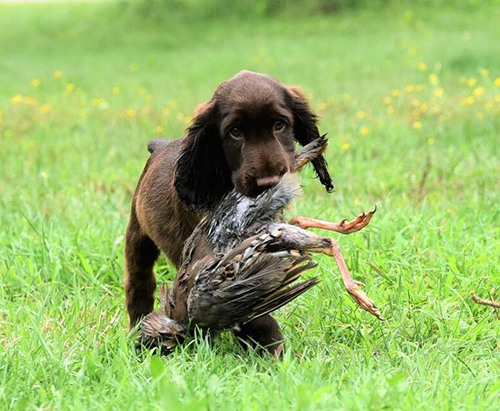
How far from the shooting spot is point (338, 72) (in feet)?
38.0

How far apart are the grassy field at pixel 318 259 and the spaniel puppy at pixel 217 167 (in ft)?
0.64

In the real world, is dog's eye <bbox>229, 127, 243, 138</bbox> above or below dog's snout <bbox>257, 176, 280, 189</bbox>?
above

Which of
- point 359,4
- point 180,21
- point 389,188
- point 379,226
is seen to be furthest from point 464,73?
point 180,21

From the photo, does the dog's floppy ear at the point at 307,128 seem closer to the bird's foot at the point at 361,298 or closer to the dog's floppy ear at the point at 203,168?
the dog's floppy ear at the point at 203,168

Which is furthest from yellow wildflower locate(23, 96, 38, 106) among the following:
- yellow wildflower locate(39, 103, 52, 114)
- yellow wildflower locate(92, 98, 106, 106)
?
yellow wildflower locate(92, 98, 106, 106)

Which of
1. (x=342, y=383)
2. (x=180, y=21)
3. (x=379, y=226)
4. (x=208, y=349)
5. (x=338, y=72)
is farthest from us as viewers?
(x=180, y=21)

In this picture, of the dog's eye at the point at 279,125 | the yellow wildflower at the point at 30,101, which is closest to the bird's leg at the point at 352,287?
the dog's eye at the point at 279,125

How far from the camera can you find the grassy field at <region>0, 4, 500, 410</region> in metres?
2.54

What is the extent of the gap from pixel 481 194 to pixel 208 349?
2.81 m

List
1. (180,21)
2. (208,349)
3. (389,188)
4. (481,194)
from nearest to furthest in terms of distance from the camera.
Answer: (208,349) → (481,194) → (389,188) → (180,21)

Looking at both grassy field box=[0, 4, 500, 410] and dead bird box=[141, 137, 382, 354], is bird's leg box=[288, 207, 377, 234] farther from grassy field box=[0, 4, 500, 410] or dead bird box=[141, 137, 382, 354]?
grassy field box=[0, 4, 500, 410]

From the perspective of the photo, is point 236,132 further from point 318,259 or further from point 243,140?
point 318,259

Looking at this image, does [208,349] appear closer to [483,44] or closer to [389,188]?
[389,188]

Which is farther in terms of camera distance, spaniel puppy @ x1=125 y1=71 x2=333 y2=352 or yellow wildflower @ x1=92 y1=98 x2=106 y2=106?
yellow wildflower @ x1=92 y1=98 x2=106 y2=106
